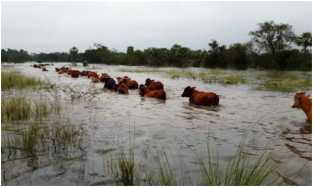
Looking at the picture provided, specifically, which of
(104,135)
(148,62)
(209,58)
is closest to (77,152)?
(104,135)

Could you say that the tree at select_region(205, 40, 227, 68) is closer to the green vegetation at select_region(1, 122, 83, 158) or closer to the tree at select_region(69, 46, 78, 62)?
the green vegetation at select_region(1, 122, 83, 158)

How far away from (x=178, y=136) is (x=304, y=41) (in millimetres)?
61346

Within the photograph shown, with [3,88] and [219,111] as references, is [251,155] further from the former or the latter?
[3,88]

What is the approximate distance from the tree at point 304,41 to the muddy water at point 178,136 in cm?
5423

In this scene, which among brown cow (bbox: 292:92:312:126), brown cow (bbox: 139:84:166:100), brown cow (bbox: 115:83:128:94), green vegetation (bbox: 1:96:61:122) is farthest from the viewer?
brown cow (bbox: 115:83:128:94)

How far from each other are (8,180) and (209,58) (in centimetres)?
6513

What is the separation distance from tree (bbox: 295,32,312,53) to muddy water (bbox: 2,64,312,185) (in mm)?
54228

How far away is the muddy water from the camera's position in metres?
5.26

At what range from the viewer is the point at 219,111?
11.3 metres

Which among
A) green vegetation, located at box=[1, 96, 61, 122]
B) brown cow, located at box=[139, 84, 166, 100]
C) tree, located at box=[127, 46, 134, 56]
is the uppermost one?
tree, located at box=[127, 46, 134, 56]

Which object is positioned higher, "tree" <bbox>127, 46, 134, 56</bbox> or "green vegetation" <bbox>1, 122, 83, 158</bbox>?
"tree" <bbox>127, 46, 134, 56</bbox>

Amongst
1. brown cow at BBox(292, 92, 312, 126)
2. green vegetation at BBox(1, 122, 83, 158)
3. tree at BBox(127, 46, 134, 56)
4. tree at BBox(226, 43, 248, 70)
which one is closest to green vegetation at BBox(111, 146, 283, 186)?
green vegetation at BBox(1, 122, 83, 158)

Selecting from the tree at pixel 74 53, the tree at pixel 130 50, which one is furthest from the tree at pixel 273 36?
the tree at pixel 74 53

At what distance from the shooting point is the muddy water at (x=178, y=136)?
17.3ft
